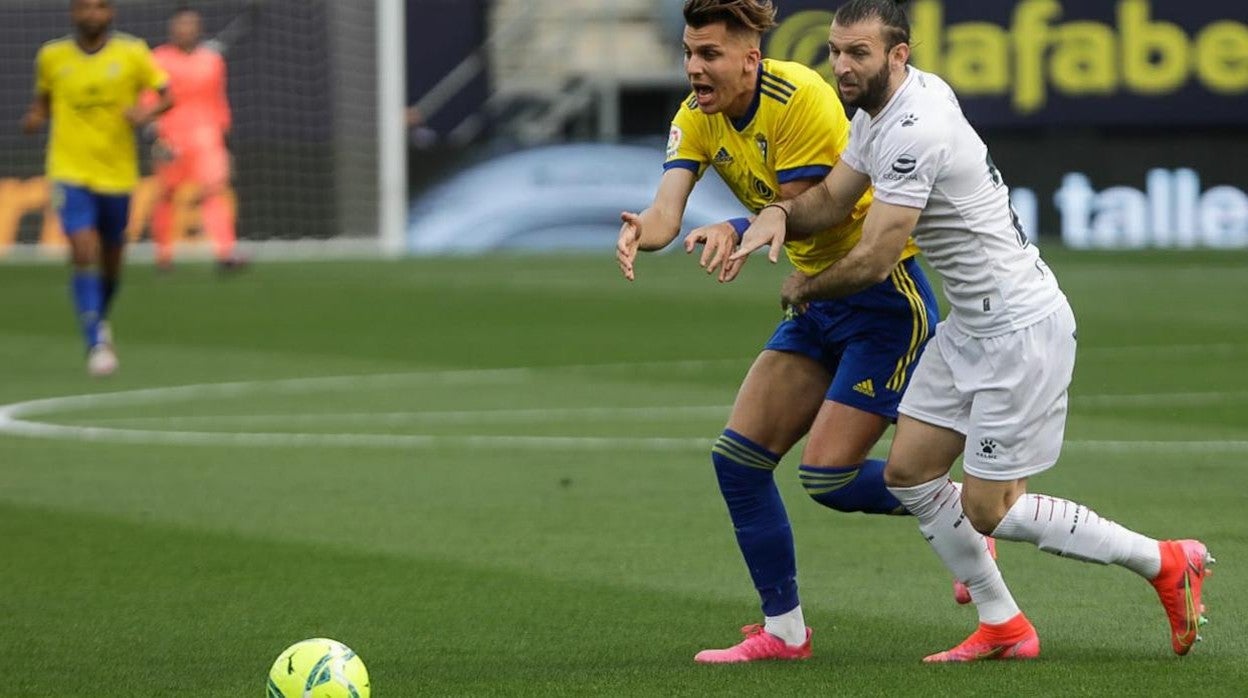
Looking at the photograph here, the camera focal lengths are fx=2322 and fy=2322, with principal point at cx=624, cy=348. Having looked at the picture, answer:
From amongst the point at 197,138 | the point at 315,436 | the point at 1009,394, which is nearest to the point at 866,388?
the point at 1009,394

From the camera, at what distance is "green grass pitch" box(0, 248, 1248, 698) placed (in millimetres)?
6551

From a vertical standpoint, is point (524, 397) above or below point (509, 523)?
above

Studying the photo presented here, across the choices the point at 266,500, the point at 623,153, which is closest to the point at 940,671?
the point at 266,500

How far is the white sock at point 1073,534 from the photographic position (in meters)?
6.54

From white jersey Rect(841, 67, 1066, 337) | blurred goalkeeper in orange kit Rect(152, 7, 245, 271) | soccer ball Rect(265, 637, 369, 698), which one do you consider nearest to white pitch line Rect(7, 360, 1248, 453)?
white jersey Rect(841, 67, 1066, 337)

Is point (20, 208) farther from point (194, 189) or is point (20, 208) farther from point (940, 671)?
point (940, 671)

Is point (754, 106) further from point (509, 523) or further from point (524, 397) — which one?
point (524, 397)

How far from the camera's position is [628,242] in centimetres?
658

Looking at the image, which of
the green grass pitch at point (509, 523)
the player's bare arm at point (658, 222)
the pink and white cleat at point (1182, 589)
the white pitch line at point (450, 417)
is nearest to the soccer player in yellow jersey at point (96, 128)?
the green grass pitch at point (509, 523)

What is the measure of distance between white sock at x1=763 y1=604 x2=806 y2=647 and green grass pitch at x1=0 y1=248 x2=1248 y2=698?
0.10 m

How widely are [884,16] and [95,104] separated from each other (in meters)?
10.6

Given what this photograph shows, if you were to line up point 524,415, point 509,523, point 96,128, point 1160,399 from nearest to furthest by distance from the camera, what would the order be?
point 509,523 < point 524,415 < point 1160,399 < point 96,128

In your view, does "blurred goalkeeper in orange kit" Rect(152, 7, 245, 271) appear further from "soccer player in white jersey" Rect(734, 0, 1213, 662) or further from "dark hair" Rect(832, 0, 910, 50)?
"dark hair" Rect(832, 0, 910, 50)

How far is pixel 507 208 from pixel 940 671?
878 inches
